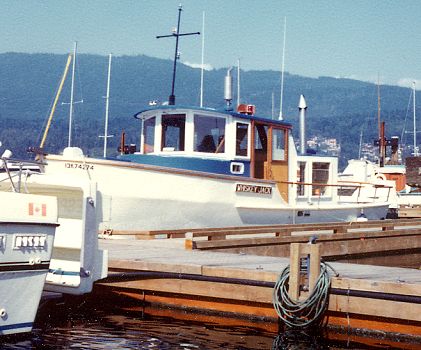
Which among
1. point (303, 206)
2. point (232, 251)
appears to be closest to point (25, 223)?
point (232, 251)

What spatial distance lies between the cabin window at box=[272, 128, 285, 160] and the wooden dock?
18.5 feet

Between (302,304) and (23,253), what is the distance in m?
3.47

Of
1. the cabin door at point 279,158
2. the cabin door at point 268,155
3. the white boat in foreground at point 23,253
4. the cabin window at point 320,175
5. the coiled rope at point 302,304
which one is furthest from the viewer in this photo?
the cabin window at point 320,175

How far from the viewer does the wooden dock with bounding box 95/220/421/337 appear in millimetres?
9492

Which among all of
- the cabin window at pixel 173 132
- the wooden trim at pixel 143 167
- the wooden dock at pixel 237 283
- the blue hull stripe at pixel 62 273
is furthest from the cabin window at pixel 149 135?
the blue hull stripe at pixel 62 273

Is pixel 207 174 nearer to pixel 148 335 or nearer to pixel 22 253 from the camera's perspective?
pixel 148 335

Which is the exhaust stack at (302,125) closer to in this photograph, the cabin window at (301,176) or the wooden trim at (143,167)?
the cabin window at (301,176)

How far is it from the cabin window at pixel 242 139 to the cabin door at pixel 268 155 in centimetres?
30

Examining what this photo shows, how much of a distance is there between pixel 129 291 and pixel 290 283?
2.71m

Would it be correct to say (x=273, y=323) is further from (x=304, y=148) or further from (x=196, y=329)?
(x=304, y=148)

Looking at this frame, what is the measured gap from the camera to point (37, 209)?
8586mm

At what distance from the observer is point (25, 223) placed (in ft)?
27.7

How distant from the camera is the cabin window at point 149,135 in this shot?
20.6 metres

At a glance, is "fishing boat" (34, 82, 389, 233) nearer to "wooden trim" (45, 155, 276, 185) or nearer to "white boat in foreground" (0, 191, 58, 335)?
"wooden trim" (45, 155, 276, 185)
